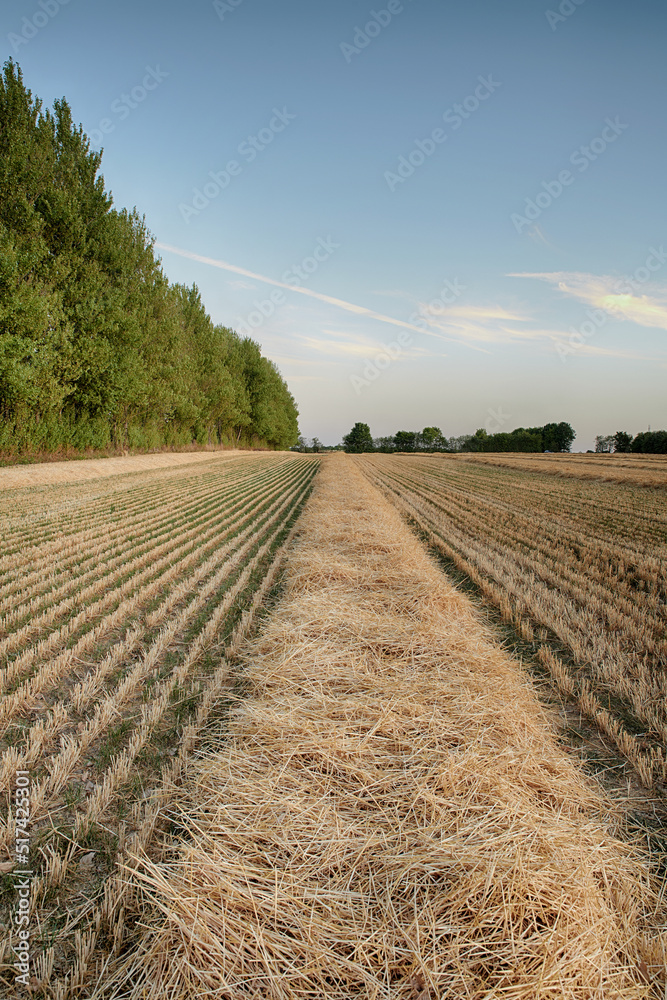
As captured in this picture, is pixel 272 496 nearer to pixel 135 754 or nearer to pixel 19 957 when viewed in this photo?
pixel 135 754

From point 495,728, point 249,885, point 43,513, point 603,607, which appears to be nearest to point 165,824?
point 249,885

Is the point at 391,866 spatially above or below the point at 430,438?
below

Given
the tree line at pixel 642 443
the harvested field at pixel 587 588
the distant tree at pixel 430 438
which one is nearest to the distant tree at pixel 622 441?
the tree line at pixel 642 443

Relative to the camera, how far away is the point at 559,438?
92.1 meters

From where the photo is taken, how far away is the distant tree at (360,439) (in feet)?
368

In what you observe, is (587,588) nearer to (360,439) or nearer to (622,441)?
(622,441)

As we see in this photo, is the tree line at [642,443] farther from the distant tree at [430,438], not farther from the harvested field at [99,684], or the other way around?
the harvested field at [99,684]

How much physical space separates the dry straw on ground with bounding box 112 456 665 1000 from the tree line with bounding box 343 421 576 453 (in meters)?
91.6

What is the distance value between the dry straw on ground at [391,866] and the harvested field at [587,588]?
0.81 m

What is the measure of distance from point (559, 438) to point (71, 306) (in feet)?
310

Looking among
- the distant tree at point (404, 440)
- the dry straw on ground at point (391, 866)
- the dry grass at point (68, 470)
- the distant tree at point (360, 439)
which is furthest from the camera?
the distant tree at point (404, 440)

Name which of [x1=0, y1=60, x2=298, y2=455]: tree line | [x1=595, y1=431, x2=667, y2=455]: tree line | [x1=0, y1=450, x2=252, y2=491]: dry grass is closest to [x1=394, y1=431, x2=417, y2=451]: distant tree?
[x1=595, y1=431, x2=667, y2=455]: tree line

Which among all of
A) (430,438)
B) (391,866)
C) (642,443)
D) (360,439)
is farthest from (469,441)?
(391,866)

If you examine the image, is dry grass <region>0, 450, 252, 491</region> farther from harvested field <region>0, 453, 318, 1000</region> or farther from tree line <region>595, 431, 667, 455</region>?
tree line <region>595, 431, 667, 455</region>
